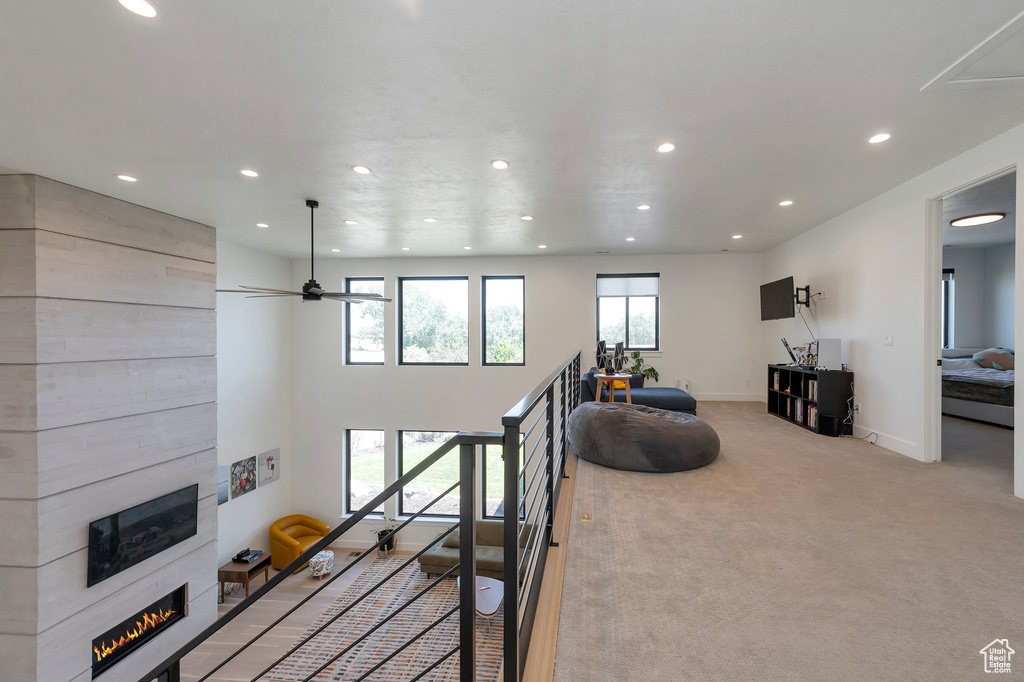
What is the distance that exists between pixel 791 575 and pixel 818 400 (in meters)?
3.53

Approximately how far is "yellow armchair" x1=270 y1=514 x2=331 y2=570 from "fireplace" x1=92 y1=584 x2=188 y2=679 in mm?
1817

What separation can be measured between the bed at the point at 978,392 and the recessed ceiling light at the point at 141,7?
8012 mm

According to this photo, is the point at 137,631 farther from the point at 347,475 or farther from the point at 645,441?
the point at 645,441

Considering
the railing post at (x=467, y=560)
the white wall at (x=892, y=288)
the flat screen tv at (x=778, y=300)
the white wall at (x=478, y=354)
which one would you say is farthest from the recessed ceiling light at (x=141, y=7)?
the flat screen tv at (x=778, y=300)

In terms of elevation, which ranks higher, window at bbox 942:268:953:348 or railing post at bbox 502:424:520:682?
window at bbox 942:268:953:348

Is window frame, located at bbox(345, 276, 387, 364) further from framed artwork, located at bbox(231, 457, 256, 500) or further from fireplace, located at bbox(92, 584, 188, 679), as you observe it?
fireplace, located at bbox(92, 584, 188, 679)

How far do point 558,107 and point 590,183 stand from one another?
1.38m

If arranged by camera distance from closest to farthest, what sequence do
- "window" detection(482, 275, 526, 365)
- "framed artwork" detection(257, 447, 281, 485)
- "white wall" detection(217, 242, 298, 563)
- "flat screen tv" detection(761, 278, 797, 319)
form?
1. "flat screen tv" detection(761, 278, 797, 319)
2. "white wall" detection(217, 242, 298, 563)
3. "framed artwork" detection(257, 447, 281, 485)
4. "window" detection(482, 275, 526, 365)

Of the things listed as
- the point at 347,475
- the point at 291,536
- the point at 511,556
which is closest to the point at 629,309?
the point at 347,475

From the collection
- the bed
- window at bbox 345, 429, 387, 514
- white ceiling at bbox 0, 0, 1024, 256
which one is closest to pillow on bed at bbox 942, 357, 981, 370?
the bed

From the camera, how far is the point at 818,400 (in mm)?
4766

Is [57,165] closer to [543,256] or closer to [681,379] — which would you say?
[543,256]

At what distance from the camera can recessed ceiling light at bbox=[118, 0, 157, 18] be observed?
1760 millimetres

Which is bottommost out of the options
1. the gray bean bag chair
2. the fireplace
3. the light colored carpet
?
the fireplace
